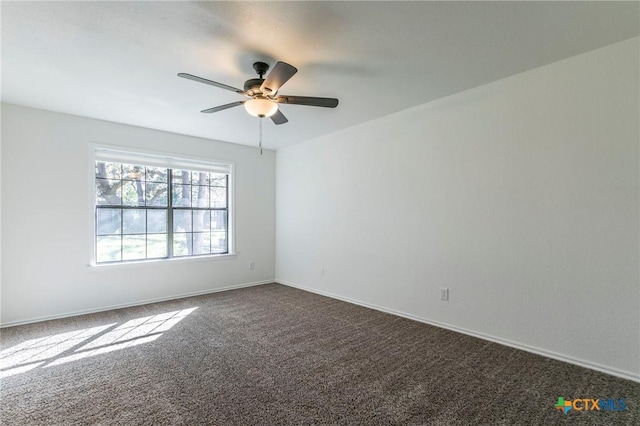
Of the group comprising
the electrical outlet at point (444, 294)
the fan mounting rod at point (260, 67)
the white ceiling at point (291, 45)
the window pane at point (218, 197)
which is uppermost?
the white ceiling at point (291, 45)

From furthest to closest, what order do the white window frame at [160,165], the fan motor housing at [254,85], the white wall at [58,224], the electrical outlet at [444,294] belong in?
the white window frame at [160,165], the white wall at [58,224], the electrical outlet at [444,294], the fan motor housing at [254,85]

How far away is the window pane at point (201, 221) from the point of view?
16.0 feet

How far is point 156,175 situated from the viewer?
4.48m

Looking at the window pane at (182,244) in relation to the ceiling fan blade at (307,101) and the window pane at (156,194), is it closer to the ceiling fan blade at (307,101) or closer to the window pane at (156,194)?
the window pane at (156,194)

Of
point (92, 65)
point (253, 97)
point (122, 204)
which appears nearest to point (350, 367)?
point (253, 97)

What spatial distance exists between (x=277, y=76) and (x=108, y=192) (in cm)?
325

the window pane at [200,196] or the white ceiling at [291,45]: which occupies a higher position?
the white ceiling at [291,45]

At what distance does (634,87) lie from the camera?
223 cm

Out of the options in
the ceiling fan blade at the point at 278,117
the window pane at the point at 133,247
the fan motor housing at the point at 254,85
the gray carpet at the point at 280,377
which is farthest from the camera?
the window pane at the point at 133,247

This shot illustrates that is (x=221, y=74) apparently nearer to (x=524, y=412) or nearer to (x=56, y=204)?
(x=56, y=204)

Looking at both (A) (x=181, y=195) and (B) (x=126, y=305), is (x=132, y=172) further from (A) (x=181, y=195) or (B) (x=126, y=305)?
(B) (x=126, y=305)

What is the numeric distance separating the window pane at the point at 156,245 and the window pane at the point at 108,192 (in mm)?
653

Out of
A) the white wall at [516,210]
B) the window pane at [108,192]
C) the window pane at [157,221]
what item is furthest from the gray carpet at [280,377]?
the window pane at [108,192]

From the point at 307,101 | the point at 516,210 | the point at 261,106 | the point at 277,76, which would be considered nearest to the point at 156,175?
the point at 261,106
